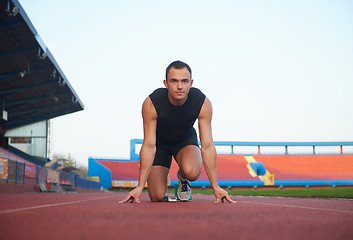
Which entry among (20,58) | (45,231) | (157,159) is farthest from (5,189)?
(45,231)

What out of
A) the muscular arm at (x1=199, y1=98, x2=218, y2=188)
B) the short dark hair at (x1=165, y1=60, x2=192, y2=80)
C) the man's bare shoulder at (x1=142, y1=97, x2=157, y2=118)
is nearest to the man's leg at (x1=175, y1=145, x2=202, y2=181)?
the muscular arm at (x1=199, y1=98, x2=218, y2=188)

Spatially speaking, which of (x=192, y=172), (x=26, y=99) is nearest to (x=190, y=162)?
(x=192, y=172)

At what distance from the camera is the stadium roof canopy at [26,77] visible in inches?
578

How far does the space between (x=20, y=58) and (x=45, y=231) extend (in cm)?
1789

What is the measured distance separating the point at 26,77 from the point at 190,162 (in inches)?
713

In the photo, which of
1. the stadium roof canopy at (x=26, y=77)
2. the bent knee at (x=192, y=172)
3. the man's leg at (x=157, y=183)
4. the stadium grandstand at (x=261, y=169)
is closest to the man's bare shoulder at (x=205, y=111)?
the bent knee at (x=192, y=172)

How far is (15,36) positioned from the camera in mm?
15672

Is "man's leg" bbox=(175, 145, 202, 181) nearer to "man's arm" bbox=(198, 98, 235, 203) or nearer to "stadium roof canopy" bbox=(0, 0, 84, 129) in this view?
"man's arm" bbox=(198, 98, 235, 203)

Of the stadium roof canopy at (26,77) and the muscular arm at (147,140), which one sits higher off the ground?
the stadium roof canopy at (26,77)

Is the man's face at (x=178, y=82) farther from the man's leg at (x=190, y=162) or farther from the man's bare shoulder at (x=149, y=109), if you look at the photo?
the man's leg at (x=190, y=162)

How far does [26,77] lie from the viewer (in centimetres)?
2120

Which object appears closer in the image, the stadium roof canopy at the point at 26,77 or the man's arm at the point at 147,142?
the man's arm at the point at 147,142

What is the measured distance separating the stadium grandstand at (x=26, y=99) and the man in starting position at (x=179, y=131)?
9484 mm

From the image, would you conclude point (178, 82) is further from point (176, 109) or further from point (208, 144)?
point (208, 144)
